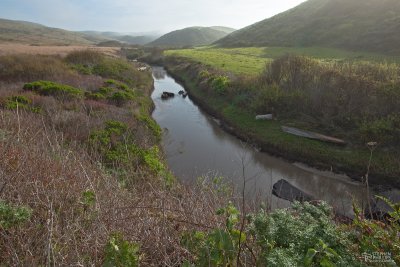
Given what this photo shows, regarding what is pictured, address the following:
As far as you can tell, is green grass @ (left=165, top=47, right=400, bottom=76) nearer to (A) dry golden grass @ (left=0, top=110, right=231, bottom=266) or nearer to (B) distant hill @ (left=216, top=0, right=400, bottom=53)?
(B) distant hill @ (left=216, top=0, right=400, bottom=53)

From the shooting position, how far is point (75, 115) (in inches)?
516

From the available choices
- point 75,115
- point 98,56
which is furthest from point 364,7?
point 75,115

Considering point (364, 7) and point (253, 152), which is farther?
point (364, 7)

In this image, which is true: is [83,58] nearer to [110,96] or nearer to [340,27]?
[110,96]

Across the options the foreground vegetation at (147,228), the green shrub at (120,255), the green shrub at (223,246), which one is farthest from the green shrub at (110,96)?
the green shrub at (223,246)

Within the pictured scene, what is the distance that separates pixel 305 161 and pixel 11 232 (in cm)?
1419

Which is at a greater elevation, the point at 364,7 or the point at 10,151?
the point at 364,7

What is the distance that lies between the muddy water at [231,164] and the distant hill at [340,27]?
37.0 m

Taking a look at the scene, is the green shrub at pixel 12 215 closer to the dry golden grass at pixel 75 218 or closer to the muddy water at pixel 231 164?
the dry golden grass at pixel 75 218

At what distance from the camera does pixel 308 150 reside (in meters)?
16.0

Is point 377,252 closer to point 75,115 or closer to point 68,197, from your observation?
point 68,197

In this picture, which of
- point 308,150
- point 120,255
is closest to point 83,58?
point 308,150

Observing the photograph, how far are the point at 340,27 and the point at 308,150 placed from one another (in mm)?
60217

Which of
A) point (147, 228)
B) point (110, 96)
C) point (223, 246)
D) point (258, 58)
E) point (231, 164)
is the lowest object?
point (231, 164)
